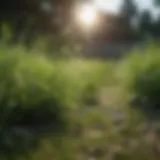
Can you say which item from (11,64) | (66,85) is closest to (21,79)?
(11,64)

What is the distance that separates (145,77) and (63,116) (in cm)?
155

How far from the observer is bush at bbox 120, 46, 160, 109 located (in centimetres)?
720

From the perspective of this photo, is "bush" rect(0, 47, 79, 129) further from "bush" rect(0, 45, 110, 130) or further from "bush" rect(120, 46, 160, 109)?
"bush" rect(120, 46, 160, 109)

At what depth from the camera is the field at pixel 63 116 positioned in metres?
5.56

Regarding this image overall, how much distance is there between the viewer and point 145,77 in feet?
24.1

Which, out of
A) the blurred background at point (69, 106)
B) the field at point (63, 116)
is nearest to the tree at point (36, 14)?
the blurred background at point (69, 106)

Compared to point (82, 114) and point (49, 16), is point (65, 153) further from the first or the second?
point (49, 16)

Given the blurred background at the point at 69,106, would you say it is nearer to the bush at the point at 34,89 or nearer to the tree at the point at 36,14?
the bush at the point at 34,89

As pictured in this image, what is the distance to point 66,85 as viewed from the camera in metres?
6.43

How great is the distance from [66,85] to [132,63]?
1571 mm

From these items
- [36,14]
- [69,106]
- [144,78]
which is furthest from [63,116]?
[36,14]

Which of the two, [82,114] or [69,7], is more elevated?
[69,7]

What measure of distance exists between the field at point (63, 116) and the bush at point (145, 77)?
1cm

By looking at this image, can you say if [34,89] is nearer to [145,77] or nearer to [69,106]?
[69,106]
